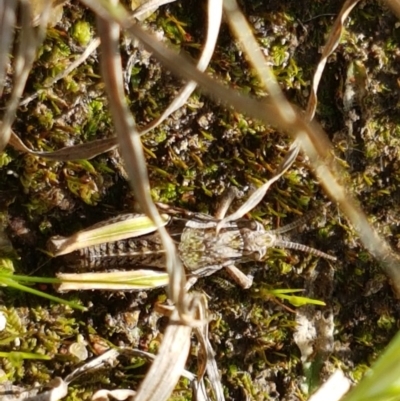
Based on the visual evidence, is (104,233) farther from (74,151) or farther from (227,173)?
(227,173)

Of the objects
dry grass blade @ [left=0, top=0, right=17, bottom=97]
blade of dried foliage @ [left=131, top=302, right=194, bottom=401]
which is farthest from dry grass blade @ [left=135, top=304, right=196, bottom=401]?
dry grass blade @ [left=0, top=0, right=17, bottom=97]

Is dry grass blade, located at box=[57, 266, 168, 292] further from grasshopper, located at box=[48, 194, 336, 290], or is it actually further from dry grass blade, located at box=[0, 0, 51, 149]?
dry grass blade, located at box=[0, 0, 51, 149]

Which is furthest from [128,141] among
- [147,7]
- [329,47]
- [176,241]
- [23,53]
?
[329,47]

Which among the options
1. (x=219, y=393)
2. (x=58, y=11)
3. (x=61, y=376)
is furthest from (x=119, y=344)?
(x=58, y=11)

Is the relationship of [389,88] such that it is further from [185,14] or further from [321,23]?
[185,14]

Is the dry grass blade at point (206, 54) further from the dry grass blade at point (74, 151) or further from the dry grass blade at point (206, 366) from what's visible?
the dry grass blade at point (206, 366)

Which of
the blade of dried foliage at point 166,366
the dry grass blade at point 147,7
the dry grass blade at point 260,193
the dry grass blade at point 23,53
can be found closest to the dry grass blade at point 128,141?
the dry grass blade at point 23,53
